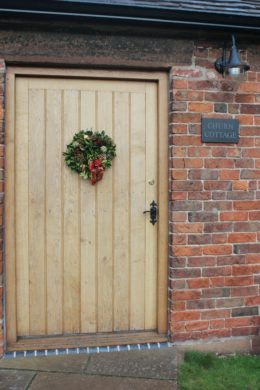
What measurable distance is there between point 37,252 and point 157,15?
2213 mm

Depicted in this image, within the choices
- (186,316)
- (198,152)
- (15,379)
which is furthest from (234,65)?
(15,379)

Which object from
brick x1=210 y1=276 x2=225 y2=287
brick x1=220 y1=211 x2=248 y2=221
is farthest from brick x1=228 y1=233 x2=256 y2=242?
brick x1=210 y1=276 x2=225 y2=287

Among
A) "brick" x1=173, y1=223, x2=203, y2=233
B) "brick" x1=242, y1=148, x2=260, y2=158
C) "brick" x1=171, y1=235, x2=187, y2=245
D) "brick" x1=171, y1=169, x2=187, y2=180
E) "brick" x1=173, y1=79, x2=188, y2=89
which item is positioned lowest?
"brick" x1=171, y1=235, x2=187, y2=245

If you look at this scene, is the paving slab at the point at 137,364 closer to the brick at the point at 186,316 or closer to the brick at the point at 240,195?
the brick at the point at 186,316

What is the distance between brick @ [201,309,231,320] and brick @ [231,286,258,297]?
16cm

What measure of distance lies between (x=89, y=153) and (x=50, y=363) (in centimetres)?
175

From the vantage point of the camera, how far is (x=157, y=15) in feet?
11.6

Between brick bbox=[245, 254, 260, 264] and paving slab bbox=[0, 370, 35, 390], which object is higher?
brick bbox=[245, 254, 260, 264]

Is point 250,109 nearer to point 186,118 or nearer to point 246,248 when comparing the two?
point 186,118

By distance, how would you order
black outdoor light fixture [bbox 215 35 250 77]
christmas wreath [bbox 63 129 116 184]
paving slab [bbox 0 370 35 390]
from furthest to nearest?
christmas wreath [bbox 63 129 116 184]
black outdoor light fixture [bbox 215 35 250 77]
paving slab [bbox 0 370 35 390]

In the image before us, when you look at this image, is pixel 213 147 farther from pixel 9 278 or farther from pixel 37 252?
pixel 9 278

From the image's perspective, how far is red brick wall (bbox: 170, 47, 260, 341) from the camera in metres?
3.79

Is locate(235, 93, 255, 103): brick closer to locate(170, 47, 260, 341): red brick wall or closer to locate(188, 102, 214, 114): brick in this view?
locate(170, 47, 260, 341): red brick wall

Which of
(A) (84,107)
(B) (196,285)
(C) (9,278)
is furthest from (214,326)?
(A) (84,107)
